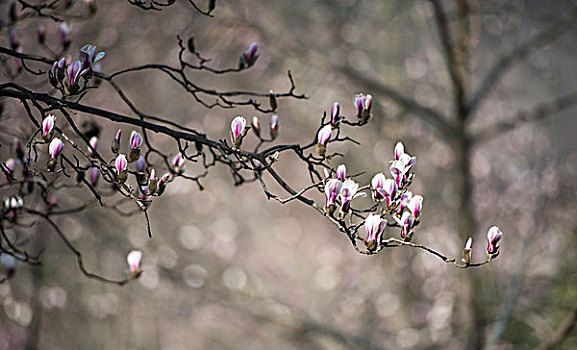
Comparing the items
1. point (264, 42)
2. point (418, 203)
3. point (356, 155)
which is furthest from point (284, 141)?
point (418, 203)

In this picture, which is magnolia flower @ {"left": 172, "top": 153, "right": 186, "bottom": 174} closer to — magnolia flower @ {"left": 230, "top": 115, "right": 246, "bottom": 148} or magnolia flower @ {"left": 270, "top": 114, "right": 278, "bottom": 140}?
magnolia flower @ {"left": 270, "top": 114, "right": 278, "bottom": 140}

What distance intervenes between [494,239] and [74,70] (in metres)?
0.91

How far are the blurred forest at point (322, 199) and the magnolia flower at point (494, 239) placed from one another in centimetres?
145

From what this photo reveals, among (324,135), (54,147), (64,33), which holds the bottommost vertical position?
(54,147)

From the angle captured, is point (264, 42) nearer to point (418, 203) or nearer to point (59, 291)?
point (59, 291)

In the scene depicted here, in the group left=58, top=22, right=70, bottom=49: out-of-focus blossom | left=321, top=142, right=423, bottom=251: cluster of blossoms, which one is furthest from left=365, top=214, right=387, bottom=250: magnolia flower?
left=58, top=22, right=70, bottom=49: out-of-focus blossom

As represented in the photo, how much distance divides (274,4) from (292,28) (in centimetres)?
20

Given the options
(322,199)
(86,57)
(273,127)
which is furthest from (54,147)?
(322,199)

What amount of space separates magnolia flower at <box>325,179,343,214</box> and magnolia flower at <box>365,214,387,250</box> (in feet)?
0.24

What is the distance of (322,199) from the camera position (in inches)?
211

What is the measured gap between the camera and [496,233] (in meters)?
1.33

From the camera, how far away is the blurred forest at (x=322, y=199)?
304 cm

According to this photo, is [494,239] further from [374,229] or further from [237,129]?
[237,129]

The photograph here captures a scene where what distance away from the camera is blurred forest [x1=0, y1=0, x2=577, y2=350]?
304 cm
